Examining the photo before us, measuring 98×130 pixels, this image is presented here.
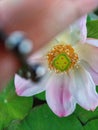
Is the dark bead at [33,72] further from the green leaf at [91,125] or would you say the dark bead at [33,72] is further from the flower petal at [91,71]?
the green leaf at [91,125]

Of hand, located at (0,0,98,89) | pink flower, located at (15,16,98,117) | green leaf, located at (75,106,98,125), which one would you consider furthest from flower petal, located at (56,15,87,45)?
hand, located at (0,0,98,89)

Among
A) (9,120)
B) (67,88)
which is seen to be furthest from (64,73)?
(9,120)

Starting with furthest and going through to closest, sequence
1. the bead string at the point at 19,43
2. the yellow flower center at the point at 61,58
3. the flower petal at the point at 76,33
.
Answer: the yellow flower center at the point at 61,58
the flower petal at the point at 76,33
the bead string at the point at 19,43

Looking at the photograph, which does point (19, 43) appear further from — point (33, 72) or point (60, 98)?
point (60, 98)

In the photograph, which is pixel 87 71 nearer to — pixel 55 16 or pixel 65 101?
pixel 65 101

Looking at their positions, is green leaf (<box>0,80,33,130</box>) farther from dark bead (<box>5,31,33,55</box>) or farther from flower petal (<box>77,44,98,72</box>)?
dark bead (<box>5,31,33,55</box>)

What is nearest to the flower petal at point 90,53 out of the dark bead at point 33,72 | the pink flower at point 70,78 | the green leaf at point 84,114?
the pink flower at point 70,78

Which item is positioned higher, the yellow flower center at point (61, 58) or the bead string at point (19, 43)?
the bead string at point (19, 43)

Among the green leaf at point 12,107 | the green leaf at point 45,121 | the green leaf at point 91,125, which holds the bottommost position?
the green leaf at point 91,125
